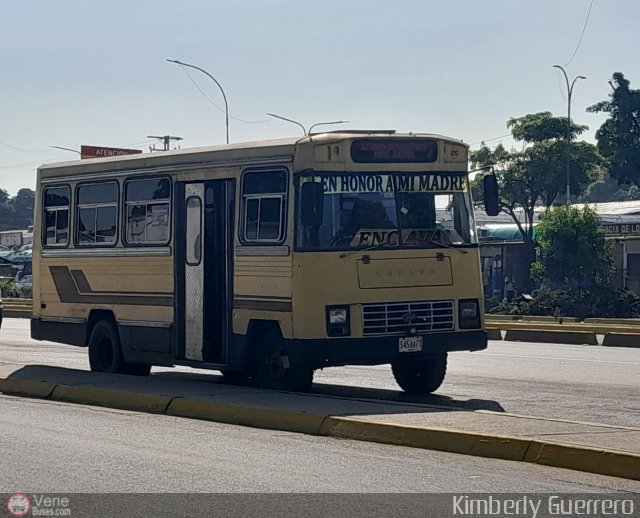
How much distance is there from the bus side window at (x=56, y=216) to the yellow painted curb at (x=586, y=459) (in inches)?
405

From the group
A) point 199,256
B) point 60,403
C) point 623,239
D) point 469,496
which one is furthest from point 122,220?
point 623,239

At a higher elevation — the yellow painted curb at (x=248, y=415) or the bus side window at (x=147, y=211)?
the bus side window at (x=147, y=211)

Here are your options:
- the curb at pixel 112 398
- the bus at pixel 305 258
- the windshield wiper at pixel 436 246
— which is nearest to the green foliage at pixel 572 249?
the bus at pixel 305 258

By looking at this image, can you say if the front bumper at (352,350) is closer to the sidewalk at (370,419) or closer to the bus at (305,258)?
the bus at (305,258)

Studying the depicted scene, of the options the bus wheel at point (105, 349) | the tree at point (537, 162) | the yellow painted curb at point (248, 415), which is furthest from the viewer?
the tree at point (537, 162)

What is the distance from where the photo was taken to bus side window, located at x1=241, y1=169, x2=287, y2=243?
1435 centimetres

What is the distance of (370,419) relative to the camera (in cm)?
1123

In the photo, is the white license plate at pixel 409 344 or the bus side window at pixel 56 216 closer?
the white license plate at pixel 409 344

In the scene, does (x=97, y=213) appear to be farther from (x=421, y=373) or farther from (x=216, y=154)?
(x=421, y=373)

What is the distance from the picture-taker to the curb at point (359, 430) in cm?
916

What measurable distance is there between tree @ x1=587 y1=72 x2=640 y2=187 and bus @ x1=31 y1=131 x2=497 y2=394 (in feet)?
171

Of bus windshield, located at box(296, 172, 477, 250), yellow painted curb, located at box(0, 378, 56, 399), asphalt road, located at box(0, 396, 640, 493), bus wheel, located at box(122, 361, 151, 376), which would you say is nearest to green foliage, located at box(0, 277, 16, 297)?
bus wheel, located at box(122, 361, 151, 376)

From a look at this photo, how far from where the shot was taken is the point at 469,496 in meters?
8.12

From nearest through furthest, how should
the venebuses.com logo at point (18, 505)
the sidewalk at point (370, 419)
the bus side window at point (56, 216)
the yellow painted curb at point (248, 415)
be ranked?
the venebuses.com logo at point (18, 505), the sidewalk at point (370, 419), the yellow painted curb at point (248, 415), the bus side window at point (56, 216)
